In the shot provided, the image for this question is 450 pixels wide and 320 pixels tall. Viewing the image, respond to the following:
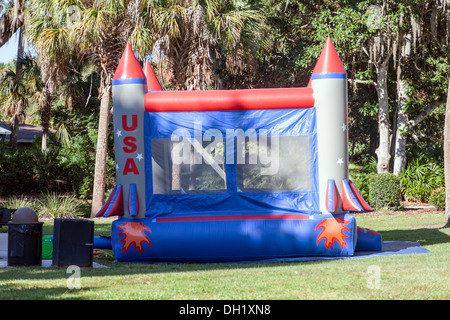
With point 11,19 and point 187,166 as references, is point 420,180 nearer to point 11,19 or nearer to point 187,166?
point 187,166

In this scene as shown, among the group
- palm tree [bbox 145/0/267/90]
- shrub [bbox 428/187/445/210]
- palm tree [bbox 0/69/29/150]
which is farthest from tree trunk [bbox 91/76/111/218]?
shrub [bbox 428/187/445/210]

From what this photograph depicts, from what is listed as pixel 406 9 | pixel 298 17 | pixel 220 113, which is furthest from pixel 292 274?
pixel 298 17

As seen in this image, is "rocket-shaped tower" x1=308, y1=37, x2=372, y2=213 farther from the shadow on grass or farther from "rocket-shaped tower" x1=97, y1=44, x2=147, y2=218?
"rocket-shaped tower" x1=97, y1=44, x2=147, y2=218

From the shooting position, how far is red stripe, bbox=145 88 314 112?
31.3 feet

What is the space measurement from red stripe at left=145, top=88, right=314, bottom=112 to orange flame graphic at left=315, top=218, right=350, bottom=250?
6.23 feet

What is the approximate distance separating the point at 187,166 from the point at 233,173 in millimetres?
811

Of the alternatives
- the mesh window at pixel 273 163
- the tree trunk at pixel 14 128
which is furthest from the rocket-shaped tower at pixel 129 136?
the tree trunk at pixel 14 128

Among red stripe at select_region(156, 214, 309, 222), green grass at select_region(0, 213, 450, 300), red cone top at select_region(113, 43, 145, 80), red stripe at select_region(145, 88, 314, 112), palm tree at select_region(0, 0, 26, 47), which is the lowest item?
green grass at select_region(0, 213, 450, 300)

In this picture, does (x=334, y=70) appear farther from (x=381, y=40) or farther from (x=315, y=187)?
(x=381, y=40)

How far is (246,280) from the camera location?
697 cm

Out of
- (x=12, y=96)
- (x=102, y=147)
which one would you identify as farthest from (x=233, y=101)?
(x=12, y=96)

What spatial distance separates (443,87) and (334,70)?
448 inches

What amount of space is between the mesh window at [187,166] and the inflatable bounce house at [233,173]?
0.02 metres

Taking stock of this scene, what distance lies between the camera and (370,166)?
22.0 meters
